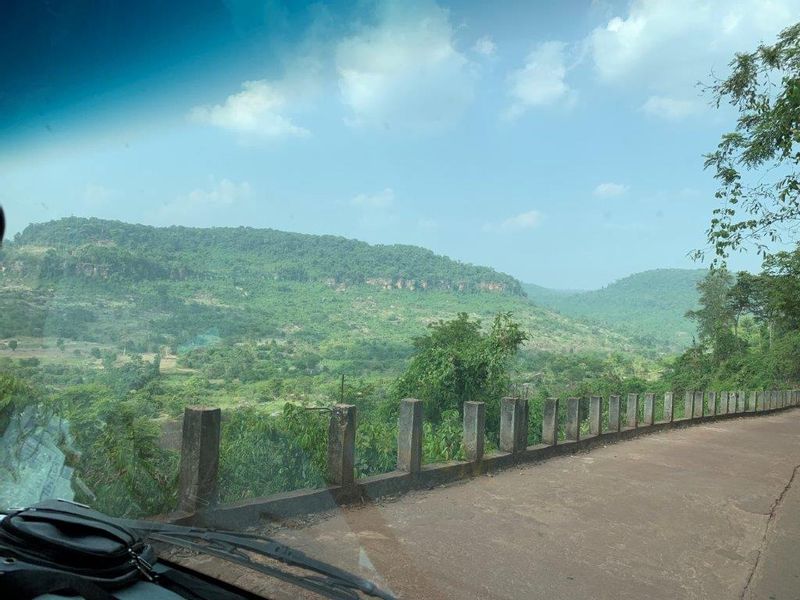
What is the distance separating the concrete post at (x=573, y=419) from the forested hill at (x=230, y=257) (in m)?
6.04

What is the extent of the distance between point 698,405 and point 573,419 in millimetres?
10663

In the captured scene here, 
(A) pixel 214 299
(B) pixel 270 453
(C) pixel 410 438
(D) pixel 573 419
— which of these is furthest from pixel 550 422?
(A) pixel 214 299

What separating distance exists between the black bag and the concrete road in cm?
35

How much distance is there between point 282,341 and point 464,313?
4800 mm

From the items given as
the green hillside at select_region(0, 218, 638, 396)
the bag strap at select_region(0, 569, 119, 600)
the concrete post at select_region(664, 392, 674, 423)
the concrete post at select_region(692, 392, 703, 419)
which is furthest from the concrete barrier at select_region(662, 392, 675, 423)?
the bag strap at select_region(0, 569, 119, 600)

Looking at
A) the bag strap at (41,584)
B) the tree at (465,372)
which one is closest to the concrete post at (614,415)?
the tree at (465,372)

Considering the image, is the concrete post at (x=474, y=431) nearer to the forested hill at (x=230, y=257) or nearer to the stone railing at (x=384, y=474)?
the stone railing at (x=384, y=474)

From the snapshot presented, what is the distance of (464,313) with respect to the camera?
1355cm

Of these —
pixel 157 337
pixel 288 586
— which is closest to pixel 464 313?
pixel 157 337

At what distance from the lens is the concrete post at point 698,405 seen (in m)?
17.4

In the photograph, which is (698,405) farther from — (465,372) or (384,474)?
(384,474)

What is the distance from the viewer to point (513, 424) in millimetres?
7434

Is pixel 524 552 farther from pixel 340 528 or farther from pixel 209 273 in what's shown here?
pixel 209 273

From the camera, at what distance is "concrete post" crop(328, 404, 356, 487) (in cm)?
508
